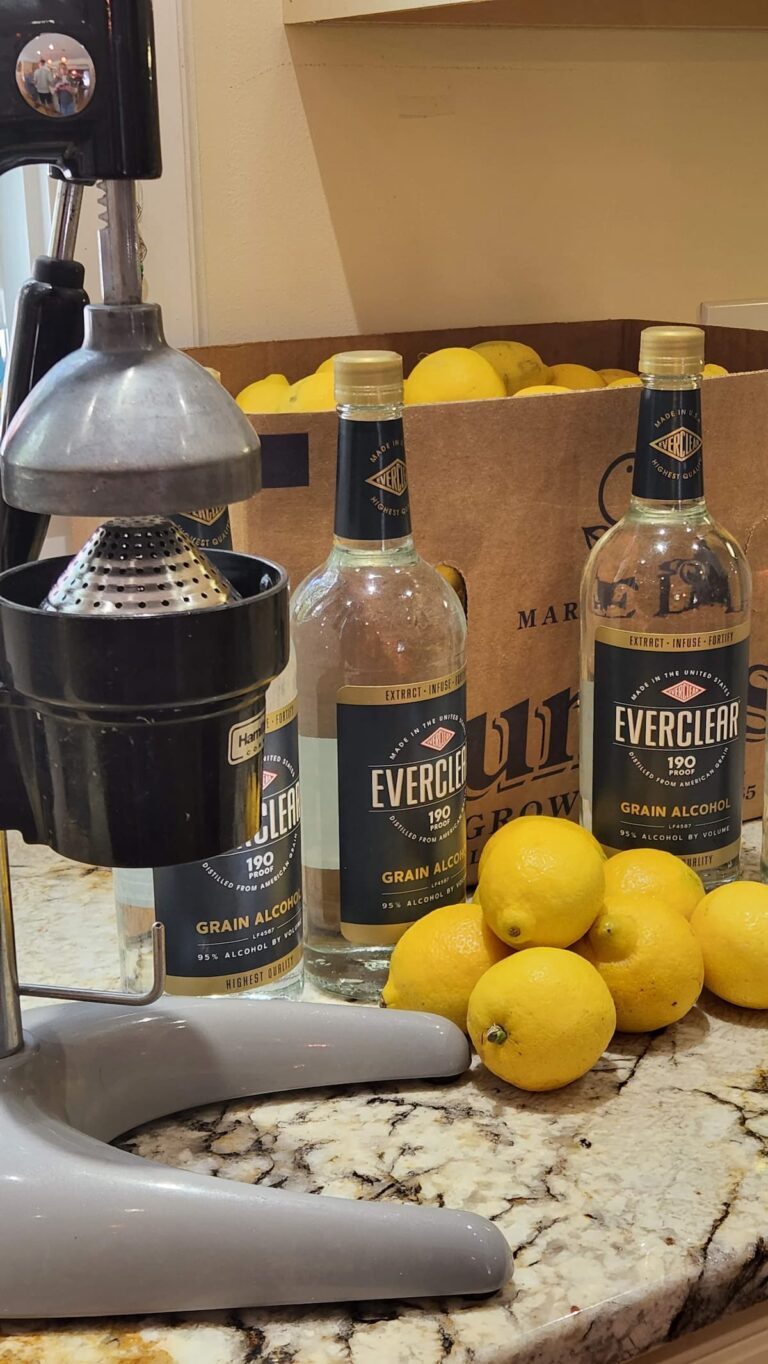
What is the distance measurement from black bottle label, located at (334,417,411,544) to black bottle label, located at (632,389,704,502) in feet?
0.57

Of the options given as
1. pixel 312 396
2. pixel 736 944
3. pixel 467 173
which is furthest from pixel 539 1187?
pixel 467 173

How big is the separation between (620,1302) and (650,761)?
1.28 ft

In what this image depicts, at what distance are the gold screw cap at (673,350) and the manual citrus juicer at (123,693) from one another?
39 centimetres

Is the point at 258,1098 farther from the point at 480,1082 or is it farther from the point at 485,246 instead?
the point at 485,246

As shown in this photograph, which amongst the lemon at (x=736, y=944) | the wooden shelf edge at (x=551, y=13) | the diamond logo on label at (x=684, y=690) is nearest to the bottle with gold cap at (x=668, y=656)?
the diamond logo on label at (x=684, y=690)

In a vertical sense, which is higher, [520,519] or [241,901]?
[520,519]

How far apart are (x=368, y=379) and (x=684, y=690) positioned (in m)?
0.29

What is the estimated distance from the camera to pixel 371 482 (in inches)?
31.8

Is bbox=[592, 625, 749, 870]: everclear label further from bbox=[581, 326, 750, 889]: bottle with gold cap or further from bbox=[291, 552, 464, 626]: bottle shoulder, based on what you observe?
bbox=[291, 552, 464, 626]: bottle shoulder

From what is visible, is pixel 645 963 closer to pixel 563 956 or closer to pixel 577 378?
pixel 563 956

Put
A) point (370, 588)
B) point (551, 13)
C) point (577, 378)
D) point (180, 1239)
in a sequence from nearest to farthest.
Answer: point (180, 1239)
point (370, 588)
point (577, 378)
point (551, 13)

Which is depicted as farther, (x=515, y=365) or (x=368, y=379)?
(x=515, y=365)

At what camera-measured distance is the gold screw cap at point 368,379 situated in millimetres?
781

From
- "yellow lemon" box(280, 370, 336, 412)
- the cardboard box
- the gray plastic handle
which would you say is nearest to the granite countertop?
the gray plastic handle
